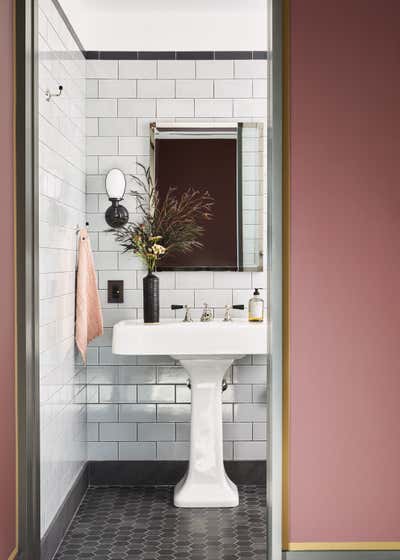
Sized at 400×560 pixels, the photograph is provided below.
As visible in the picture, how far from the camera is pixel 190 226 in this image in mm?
3996

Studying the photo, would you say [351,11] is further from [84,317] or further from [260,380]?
[260,380]

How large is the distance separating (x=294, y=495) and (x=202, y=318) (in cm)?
161

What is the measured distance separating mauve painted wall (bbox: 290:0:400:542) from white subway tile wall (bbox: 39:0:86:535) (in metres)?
1.14

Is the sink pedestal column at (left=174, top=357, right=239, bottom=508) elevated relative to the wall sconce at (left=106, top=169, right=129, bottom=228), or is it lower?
lower

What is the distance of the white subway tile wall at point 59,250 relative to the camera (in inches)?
116

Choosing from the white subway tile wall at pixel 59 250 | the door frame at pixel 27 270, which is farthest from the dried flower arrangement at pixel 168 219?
the door frame at pixel 27 270

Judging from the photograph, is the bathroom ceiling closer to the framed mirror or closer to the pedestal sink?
the framed mirror

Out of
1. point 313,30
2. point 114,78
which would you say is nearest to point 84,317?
point 114,78

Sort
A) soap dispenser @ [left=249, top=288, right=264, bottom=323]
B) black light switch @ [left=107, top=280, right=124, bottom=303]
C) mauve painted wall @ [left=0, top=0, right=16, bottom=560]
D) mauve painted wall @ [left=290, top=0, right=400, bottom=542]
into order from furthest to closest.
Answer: black light switch @ [left=107, top=280, right=124, bottom=303]
soap dispenser @ [left=249, top=288, right=264, bottom=323]
mauve painted wall @ [left=290, top=0, right=400, bottom=542]
mauve painted wall @ [left=0, top=0, right=16, bottom=560]

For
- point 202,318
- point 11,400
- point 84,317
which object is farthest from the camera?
point 202,318

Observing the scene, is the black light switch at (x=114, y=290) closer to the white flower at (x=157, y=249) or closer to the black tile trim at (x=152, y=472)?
the white flower at (x=157, y=249)

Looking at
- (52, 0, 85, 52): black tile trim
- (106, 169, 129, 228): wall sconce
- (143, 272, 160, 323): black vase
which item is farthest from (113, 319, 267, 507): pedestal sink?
(52, 0, 85, 52): black tile trim

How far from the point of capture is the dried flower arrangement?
13.0 ft

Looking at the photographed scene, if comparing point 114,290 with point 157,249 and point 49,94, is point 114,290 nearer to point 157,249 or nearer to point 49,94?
point 157,249
